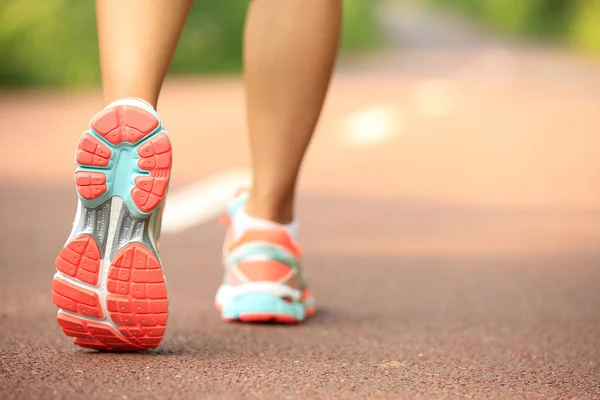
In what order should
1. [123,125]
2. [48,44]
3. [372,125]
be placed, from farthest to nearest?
[48,44], [372,125], [123,125]

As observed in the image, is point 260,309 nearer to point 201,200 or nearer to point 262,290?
point 262,290

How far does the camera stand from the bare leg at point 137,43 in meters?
1.99

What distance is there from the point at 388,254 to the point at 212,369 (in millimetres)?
1927

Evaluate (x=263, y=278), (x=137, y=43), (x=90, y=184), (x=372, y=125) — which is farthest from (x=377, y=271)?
(x=372, y=125)

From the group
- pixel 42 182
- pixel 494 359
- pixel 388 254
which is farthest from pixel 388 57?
pixel 494 359

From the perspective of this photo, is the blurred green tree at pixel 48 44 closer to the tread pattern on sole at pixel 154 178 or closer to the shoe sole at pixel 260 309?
the shoe sole at pixel 260 309

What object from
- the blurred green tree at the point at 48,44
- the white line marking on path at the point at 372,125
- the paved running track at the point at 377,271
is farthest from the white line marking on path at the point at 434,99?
the blurred green tree at the point at 48,44

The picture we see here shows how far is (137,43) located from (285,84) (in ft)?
1.60

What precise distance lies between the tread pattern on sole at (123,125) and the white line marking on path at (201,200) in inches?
90.4

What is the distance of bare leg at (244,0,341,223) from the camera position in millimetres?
2414

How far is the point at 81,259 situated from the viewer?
190 cm

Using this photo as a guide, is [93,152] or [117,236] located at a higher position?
[93,152]

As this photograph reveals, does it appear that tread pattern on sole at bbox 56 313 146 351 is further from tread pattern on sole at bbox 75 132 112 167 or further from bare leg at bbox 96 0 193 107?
bare leg at bbox 96 0 193 107

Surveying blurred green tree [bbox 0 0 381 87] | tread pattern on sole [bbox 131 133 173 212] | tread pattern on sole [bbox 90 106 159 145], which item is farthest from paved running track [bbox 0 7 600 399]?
blurred green tree [bbox 0 0 381 87]
